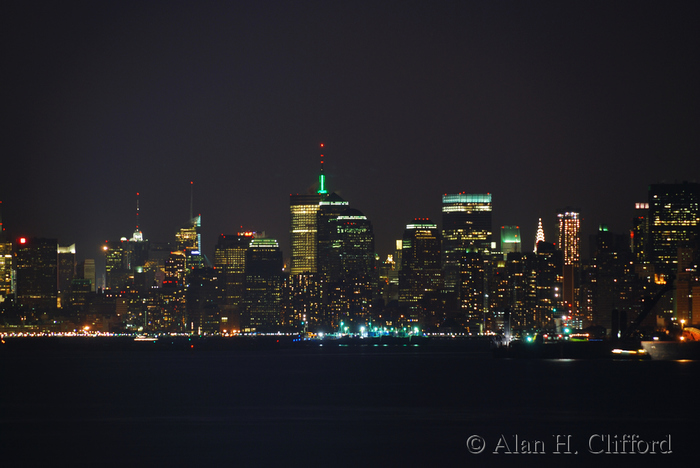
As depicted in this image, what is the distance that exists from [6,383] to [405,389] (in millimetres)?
54588

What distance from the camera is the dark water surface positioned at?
191 feet

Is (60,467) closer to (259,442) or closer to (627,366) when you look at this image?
(259,442)

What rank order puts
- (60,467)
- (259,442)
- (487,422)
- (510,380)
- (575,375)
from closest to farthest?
(60,467), (259,442), (487,422), (510,380), (575,375)

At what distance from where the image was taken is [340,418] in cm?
7956

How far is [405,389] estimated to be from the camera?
366ft

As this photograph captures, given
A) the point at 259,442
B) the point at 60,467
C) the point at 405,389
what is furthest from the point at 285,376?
the point at 60,467

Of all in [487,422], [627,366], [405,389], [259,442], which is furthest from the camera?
[627,366]

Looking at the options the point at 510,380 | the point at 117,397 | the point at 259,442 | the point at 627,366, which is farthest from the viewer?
the point at 627,366

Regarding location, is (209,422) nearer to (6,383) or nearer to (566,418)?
(566,418)

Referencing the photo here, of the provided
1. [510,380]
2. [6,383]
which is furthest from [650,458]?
[6,383]

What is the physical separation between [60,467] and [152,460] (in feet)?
17.0

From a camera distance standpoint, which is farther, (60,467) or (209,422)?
(209,422)

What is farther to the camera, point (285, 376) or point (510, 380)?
point (285, 376)

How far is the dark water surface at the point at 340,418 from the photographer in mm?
58125
